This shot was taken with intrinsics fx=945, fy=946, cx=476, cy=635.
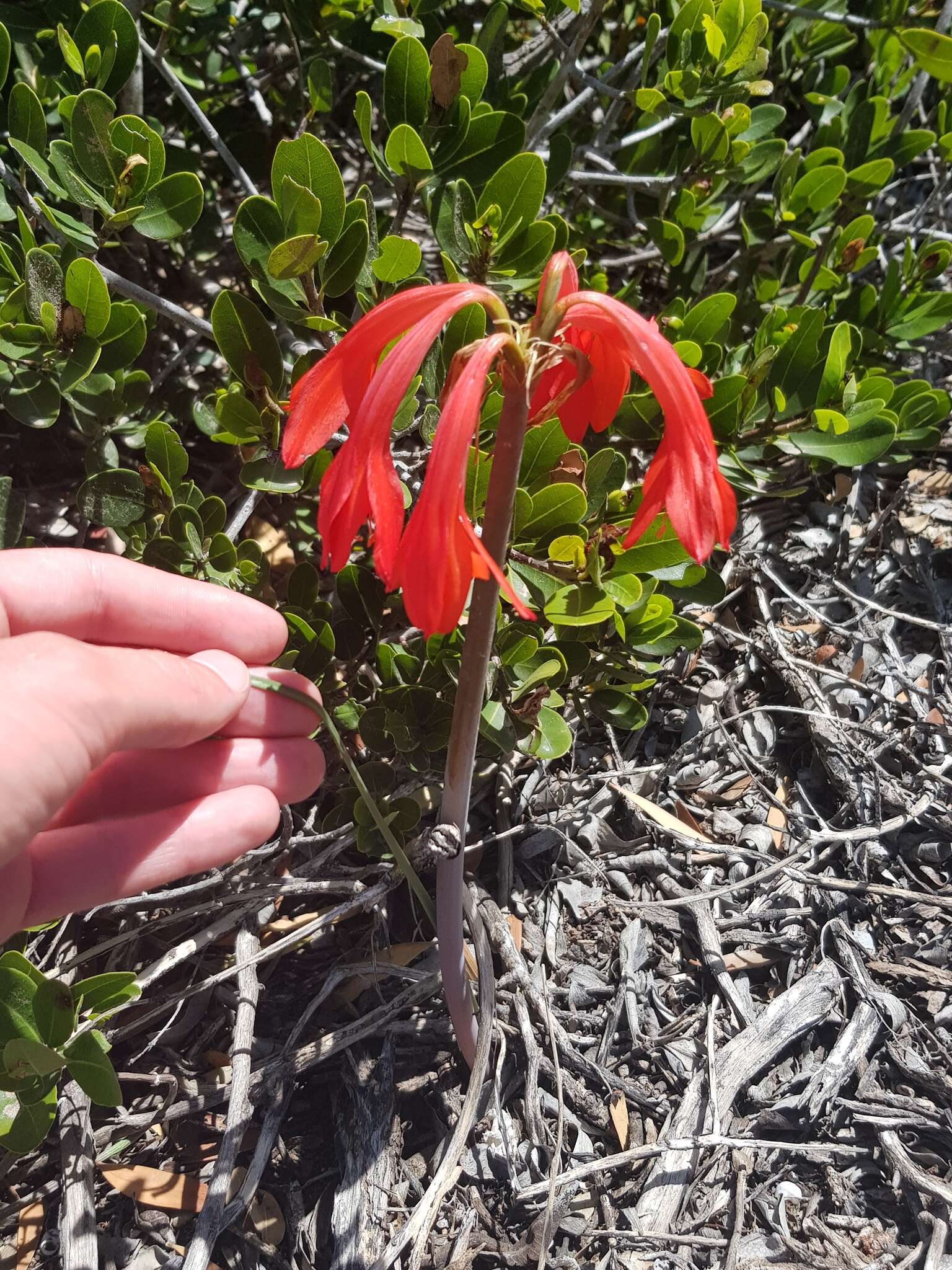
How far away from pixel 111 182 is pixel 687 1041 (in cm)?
197

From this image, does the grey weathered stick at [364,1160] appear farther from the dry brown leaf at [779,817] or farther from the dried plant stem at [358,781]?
the dry brown leaf at [779,817]

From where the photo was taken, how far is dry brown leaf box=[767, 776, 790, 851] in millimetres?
2190

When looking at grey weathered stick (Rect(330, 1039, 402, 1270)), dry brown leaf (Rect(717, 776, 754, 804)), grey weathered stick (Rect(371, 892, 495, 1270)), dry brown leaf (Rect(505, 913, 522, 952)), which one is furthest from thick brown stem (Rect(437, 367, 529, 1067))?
dry brown leaf (Rect(717, 776, 754, 804))

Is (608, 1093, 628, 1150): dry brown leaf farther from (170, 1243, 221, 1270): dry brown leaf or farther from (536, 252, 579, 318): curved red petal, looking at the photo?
(536, 252, 579, 318): curved red petal

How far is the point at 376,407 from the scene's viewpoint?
0.93 m

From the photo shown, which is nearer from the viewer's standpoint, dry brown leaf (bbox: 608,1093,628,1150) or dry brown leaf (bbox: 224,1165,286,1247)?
dry brown leaf (bbox: 224,1165,286,1247)

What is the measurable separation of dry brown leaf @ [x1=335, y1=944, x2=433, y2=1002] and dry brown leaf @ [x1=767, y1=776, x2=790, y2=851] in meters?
0.84

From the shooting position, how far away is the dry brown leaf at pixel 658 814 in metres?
2.19

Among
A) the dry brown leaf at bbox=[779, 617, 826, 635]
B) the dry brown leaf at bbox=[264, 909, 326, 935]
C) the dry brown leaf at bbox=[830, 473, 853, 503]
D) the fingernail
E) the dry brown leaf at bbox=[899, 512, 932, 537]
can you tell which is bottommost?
the dry brown leaf at bbox=[264, 909, 326, 935]

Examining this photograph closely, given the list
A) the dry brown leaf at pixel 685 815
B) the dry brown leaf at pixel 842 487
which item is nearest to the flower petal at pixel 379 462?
the dry brown leaf at pixel 685 815

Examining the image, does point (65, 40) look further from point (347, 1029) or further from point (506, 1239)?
point (506, 1239)

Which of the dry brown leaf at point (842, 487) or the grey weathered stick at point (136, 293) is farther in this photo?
the dry brown leaf at point (842, 487)

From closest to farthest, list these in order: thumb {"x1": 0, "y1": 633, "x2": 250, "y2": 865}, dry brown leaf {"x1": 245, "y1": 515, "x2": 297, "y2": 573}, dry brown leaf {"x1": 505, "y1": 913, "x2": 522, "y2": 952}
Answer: thumb {"x1": 0, "y1": 633, "x2": 250, "y2": 865} → dry brown leaf {"x1": 505, "y1": 913, "x2": 522, "y2": 952} → dry brown leaf {"x1": 245, "y1": 515, "x2": 297, "y2": 573}

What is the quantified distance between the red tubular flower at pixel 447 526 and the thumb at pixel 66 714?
1.84 feet
